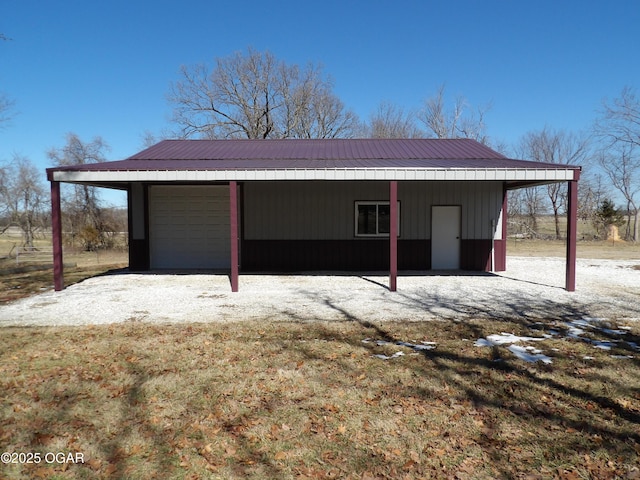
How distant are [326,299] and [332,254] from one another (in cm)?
430

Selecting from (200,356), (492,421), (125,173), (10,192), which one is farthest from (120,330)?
(10,192)

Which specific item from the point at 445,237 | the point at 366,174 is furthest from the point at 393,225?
the point at 445,237

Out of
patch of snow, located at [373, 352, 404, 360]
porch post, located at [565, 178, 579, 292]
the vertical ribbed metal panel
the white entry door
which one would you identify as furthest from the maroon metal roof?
patch of snow, located at [373, 352, 404, 360]

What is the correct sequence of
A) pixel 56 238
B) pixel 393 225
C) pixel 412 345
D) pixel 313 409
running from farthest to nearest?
pixel 56 238 → pixel 393 225 → pixel 412 345 → pixel 313 409

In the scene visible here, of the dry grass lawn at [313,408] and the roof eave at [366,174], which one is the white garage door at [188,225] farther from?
the dry grass lawn at [313,408]

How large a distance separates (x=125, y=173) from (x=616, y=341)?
8989mm

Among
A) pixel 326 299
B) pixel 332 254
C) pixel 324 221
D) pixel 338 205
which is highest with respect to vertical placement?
pixel 338 205

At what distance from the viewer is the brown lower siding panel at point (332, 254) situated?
12.5m

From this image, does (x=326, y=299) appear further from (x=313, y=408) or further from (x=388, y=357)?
(x=313, y=408)

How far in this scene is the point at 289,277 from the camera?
11.3 m

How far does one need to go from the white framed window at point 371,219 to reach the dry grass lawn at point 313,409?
710 centimetres

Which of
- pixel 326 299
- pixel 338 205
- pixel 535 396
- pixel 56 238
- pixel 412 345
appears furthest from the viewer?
pixel 338 205

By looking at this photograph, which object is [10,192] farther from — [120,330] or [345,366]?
[345,366]

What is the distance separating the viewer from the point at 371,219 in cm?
1251
